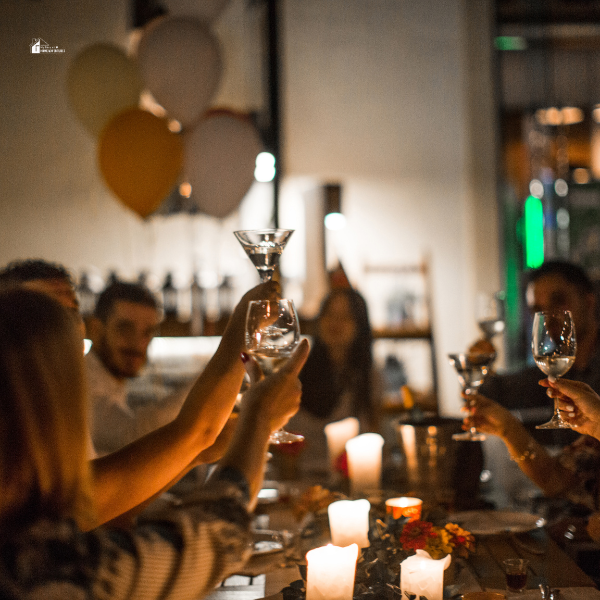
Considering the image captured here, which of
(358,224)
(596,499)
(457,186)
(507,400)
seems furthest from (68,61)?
(596,499)

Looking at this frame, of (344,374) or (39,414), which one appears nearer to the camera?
(39,414)

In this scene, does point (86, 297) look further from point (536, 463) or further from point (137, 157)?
point (536, 463)

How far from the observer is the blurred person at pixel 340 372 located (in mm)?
2285

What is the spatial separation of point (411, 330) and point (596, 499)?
2505 mm

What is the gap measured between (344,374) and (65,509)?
1.78m

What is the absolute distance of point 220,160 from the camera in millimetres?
2908

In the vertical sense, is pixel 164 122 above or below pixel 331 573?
above

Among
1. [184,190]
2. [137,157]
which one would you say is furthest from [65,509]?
[184,190]

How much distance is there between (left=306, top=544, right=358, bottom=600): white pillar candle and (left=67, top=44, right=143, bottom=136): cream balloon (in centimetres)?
241

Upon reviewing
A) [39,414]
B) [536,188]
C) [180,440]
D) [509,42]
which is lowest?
[180,440]

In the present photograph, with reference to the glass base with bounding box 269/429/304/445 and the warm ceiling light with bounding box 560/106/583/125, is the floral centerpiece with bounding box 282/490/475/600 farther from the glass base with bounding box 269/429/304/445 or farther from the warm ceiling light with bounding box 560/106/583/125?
the warm ceiling light with bounding box 560/106/583/125

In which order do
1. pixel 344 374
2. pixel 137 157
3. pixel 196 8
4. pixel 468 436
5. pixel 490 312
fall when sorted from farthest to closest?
pixel 196 8
pixel 137 157
pixel 344 374
pixel 490 312
pixel 468 436

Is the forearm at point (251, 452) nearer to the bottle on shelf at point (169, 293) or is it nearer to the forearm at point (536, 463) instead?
the forearm at point (536, 463)

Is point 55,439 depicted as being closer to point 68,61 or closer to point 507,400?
point 507,400
